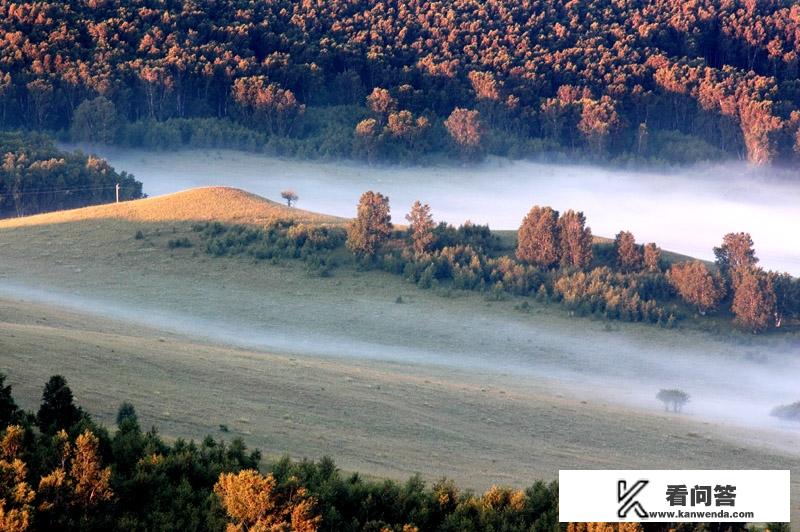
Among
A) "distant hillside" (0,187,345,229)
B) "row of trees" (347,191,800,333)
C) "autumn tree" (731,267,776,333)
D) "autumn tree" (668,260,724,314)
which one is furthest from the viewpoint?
"distant hillside" (0,187,345,229)

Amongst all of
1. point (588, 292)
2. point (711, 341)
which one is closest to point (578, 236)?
point (588, 292)

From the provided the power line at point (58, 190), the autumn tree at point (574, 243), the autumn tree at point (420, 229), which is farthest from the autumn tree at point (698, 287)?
the power line at point (58, 190)

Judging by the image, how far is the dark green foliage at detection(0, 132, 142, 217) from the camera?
63.1 m

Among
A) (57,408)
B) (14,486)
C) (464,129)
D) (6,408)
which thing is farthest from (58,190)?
(14,486)

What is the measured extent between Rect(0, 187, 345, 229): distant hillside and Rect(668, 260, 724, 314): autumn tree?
15319 millimetres

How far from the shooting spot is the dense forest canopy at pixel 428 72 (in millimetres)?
83688

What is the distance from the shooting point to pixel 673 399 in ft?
114

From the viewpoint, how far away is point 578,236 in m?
53.0

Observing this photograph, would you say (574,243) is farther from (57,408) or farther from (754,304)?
(57,408)

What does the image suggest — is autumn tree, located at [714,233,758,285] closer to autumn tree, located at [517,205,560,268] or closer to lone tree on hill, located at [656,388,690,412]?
autumn tree, located at [517,205,560,268]

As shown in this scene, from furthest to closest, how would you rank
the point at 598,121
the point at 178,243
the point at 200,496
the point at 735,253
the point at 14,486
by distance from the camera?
1. the point at 598,121
2. the point at 735,253
3. the point at 178,243
4. the point at 200,496
5. the point at 14,486

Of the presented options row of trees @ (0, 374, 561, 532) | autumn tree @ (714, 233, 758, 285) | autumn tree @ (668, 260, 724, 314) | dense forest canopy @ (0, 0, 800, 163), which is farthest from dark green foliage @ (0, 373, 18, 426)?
dense forest canopy @ (0, 0, 800, 163)

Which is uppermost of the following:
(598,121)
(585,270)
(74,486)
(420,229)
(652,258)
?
(598,121)

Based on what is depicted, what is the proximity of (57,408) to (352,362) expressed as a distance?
17.7 metres
